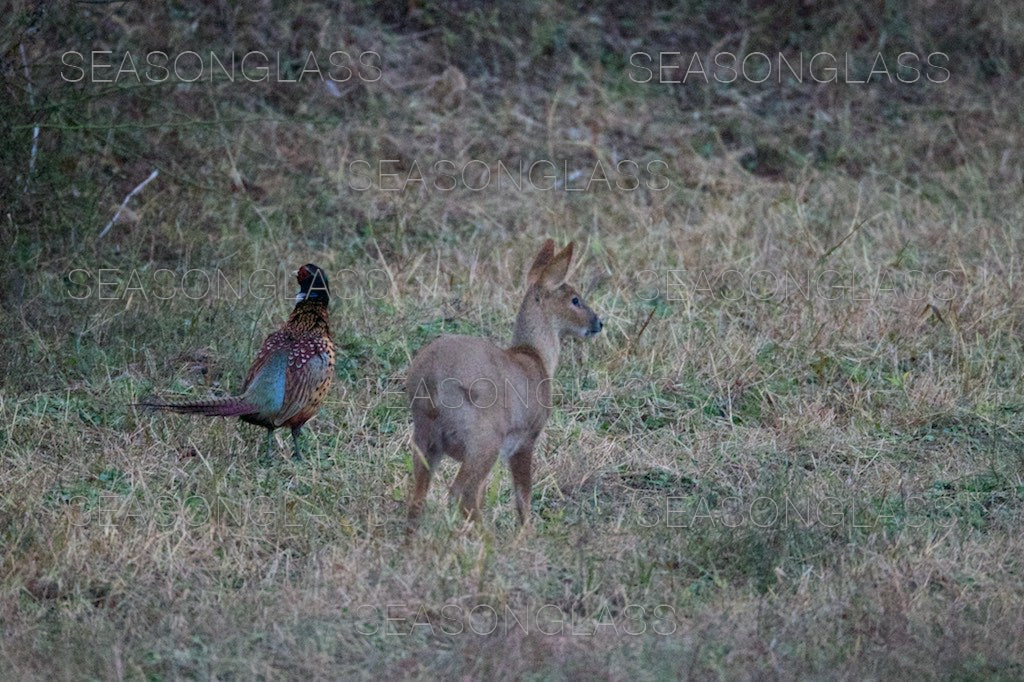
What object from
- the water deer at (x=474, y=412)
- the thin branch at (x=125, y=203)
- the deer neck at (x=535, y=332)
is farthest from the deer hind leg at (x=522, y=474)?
the thin branch at (x=125, y=203)

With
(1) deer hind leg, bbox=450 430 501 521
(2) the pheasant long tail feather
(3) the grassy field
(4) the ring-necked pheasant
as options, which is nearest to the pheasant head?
(4) the ring-necked pheasant

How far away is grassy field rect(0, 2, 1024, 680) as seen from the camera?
496 centimetres

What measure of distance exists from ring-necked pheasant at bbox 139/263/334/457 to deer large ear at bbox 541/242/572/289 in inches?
43.4

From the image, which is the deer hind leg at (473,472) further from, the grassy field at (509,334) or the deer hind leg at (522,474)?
the deer hind leg at (522,474)

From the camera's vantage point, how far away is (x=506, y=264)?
873cm

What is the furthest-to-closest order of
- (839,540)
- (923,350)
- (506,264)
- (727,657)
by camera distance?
1. (506,264)
2. (923,350)
3. (839,540)
4. (727,657)

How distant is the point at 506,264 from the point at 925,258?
103 inches

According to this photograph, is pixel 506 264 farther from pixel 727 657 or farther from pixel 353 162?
pixel 727 657

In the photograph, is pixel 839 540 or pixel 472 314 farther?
pixel 472 314

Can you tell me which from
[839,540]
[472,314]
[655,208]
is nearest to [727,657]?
[839,540]

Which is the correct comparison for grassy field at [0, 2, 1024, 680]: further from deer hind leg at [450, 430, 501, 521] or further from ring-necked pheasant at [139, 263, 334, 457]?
ring-necked pheasant at [139, 263, 334, 457]

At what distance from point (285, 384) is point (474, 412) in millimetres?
1257

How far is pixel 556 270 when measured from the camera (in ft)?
20.7

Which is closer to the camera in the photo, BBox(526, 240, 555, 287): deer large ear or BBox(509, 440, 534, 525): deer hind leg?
BBox(509, 440, 534, 525): deer hind leg
